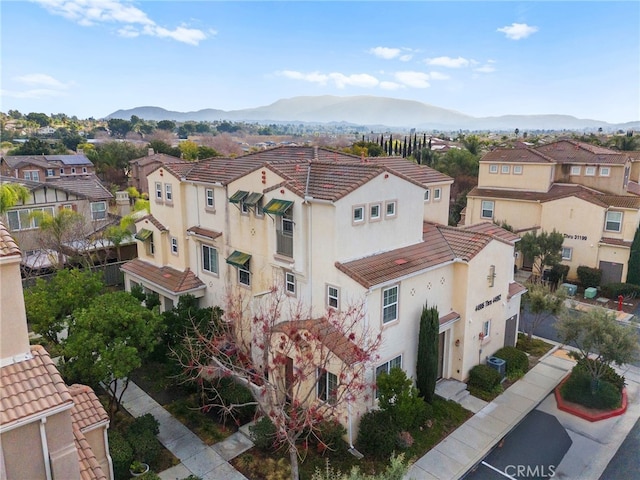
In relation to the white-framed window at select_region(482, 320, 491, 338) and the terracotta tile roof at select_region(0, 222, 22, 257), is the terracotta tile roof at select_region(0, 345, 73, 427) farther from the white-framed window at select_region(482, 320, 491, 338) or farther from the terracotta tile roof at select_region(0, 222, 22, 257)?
the white-framed window at select_region(482, 320, 491, 338)

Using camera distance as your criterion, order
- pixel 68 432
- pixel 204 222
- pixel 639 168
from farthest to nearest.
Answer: pixel 639 168 → pixel 204 222 → pixel 68 432

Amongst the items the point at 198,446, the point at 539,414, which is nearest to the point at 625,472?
the point at 539,414

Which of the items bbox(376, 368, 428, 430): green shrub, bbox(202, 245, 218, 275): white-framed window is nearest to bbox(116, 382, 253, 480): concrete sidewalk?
bbox(376, 368, 428, 430): green shrub

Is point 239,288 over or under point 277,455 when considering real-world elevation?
over

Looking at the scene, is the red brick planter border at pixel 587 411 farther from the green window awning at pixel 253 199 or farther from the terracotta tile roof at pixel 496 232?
the green window awning at pixel 253 199

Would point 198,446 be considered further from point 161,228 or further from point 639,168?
point 639,168

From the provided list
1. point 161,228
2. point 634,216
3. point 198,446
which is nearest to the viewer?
point 198,446

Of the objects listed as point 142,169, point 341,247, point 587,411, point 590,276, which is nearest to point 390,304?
point 341,247

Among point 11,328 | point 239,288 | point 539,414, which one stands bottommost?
point 539,414
